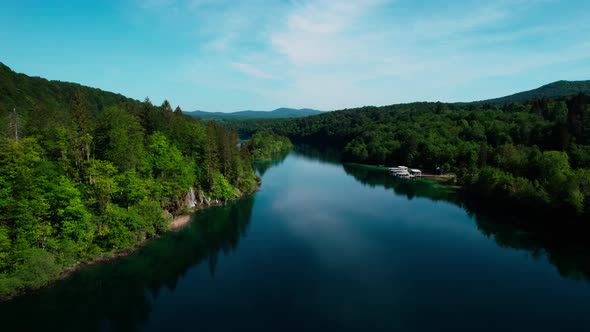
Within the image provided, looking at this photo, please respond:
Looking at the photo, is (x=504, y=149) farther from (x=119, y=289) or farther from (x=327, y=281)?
(x=119, y=289)

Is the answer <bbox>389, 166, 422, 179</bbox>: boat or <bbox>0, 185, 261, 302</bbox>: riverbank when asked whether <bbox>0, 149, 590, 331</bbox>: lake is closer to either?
<bbox>0, 185, 261, 302</bbox>: riverbank

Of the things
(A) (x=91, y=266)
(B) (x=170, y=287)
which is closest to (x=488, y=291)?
(B) (x=170, y=287)

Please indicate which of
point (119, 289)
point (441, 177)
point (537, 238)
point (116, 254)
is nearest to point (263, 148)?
point (441, 177)

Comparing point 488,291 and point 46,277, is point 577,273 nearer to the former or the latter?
point 488,291

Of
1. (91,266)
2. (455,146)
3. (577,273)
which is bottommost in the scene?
(577,273)

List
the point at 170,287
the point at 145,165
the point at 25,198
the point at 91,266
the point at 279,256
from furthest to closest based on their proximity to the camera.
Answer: the point at 145,165
the point at 279,256
the point at 91,266
the point at 170,287
the point at 25,198

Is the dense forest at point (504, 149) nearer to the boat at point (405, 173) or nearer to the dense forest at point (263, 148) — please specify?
the boat at point (405, 173)
